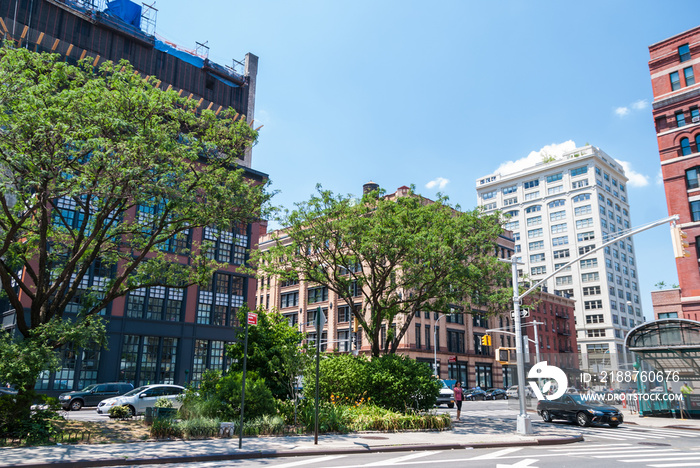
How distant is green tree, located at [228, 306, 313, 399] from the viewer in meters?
20.3

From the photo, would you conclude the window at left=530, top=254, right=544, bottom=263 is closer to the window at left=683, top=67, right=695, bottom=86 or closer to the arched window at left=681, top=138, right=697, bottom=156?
the arched window at left=681, top=138, right=697, bottom=156

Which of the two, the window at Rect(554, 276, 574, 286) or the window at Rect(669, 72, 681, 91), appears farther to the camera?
the window at Rect(554, 276, 574, 286)

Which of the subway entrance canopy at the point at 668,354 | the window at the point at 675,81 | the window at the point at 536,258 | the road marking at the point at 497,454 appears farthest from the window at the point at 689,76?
the window at the point at 536,258

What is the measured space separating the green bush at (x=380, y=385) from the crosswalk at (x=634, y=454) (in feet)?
22.1

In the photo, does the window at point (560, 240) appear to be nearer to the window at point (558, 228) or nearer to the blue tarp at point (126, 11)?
the window at point (558, 228)

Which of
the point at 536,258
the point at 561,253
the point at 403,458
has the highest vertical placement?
the point at 561,253

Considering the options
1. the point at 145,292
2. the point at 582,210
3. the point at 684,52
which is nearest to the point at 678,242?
the point at 684,52

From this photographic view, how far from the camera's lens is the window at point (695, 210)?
39.2m

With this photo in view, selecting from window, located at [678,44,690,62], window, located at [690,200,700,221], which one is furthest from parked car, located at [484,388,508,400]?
window, located at [678,44,690,62]

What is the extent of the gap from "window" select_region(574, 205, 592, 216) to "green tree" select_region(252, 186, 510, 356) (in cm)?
8846

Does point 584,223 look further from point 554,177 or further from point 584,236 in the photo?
point 554,177

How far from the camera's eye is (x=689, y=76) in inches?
1631

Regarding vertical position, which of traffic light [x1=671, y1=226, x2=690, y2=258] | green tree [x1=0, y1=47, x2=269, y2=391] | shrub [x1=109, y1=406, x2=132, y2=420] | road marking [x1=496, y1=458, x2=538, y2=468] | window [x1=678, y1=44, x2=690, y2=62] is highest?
window [x1=678, y1=44, x2=690, y2=62]

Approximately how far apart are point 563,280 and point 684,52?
229ft
